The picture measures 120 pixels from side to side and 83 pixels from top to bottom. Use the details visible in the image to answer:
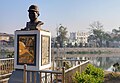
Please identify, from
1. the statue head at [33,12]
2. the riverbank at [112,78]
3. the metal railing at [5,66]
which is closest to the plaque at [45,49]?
the statue head at [33,12]

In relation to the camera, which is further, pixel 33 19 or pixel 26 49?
pixel 33 19

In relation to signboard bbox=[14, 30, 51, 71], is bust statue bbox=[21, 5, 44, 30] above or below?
above

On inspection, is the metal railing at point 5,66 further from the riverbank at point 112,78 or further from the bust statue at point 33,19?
the riverbank at point 112,78

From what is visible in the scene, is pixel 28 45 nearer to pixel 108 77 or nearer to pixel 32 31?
pixel 32 31

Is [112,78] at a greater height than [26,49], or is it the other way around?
[26,49]

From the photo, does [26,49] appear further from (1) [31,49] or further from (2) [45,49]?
(2) [45,49]

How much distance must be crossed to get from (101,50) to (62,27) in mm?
9367

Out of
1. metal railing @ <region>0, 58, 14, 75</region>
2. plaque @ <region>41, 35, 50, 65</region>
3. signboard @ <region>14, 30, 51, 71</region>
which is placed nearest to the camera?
signboard @ <region>14, 30, 51, 71</region>

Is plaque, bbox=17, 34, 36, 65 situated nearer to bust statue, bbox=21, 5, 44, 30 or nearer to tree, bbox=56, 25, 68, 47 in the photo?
bust statue, bbox=21, 5, 44, 30

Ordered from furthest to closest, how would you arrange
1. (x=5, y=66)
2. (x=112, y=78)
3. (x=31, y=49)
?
(x=112, y=78)
(x=5, y=66)
(x=31, y=49)

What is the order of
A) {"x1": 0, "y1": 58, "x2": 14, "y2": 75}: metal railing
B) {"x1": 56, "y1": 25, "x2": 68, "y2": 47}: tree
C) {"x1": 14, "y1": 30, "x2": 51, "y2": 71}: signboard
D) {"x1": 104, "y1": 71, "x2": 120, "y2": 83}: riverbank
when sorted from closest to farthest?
{"x1": 14, "y1": 30, "x2": 51, "y2": 71}: signboard → {"x1": 0, "y1": 58, "x2": 14, "y2": 75}: metal railing → {"x1": 104, "y1": 71, "x2": 120, "y2": 83}: riverbank → {"x1": 56, "y1": 25, "x2": 68, "y2": 47}: tree

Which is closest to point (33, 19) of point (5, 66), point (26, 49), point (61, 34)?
point (26, 49)

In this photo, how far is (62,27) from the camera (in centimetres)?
4175

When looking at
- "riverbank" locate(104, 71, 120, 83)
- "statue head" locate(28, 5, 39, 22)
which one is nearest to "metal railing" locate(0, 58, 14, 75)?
"statue head" locate(28, 5, 39, 22)
